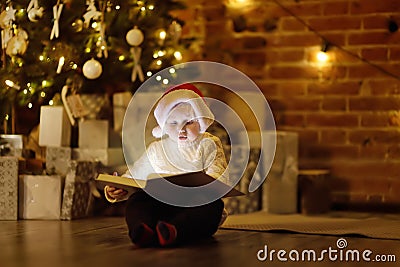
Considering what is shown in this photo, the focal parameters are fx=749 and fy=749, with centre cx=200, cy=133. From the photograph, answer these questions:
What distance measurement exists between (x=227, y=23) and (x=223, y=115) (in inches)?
17.7

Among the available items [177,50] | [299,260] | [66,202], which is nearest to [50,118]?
[66,202]

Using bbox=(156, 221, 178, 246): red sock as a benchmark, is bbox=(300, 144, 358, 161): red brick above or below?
above

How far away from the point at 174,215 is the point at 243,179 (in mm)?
891

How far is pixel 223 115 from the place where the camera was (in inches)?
129

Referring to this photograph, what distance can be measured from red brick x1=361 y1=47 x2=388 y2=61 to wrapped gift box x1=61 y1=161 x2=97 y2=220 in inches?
48.7

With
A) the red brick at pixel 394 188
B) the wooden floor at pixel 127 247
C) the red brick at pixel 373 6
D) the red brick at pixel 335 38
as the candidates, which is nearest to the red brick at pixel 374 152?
the red brick at pixel 394 188

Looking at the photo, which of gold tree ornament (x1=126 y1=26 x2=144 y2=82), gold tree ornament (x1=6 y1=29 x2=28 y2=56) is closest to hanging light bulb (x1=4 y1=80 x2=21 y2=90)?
gold tree ornament (x1=6 y1=29 x2=28 y2=56)

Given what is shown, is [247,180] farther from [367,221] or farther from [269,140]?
[367,221]

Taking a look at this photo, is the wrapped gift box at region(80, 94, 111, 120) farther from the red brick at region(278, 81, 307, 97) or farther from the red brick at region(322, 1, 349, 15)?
the red brick at region(322, 1, 349, 15)

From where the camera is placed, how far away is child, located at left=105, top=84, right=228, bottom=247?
Result: 2.10 meters

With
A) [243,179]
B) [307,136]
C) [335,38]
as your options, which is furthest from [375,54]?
[243,179]

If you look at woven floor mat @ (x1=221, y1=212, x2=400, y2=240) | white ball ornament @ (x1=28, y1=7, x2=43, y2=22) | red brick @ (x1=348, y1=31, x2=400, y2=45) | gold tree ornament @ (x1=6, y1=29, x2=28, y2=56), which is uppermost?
white ball ornament @ (x1=28, y1=7, x2=43, y2=22)

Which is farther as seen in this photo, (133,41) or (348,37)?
(348,37)

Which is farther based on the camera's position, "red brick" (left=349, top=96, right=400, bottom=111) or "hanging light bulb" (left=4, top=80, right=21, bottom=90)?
"red brick" (left=349, top=96, right=400, bottom=111)
